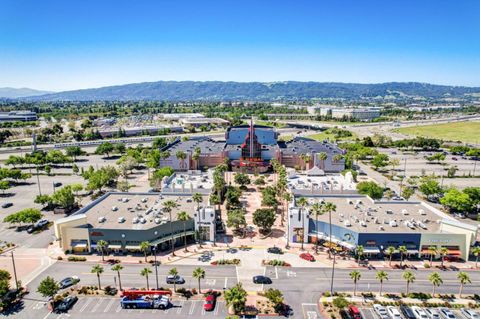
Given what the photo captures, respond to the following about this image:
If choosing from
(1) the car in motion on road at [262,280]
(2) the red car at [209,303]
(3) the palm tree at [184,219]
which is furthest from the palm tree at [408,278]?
(3) the palm tree at [184,219]

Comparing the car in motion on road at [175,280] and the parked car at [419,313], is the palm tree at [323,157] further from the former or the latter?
the car in motion on road at [175,280]

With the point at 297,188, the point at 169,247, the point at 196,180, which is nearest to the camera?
the point at 169,247

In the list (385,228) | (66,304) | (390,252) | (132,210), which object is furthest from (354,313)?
(132,210)

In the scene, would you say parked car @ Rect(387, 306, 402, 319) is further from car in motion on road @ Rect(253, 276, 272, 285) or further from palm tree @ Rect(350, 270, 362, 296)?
car in motion on road @ Rect(253, 276, 272, 285)

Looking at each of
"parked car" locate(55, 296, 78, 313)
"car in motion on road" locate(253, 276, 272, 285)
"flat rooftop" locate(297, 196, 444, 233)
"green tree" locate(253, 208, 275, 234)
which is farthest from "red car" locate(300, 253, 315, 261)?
"parked car" locate(55, 296, 78, 313)

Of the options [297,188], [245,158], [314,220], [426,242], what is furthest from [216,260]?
[245,158]

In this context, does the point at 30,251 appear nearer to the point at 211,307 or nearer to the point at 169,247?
the point at 169,247
